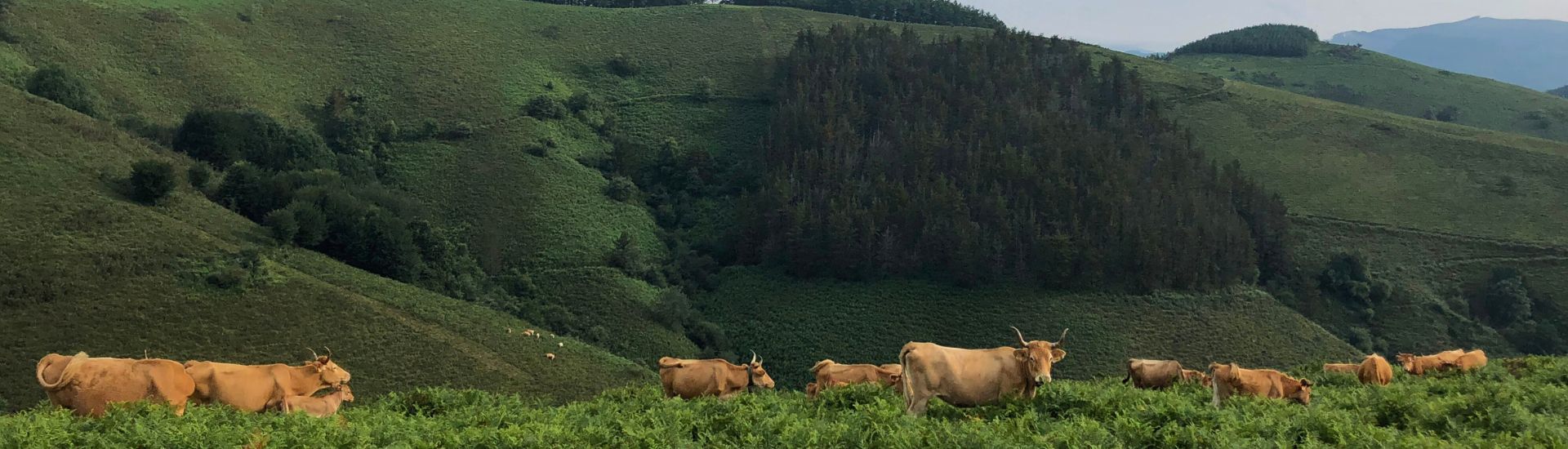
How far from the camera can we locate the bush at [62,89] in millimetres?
86875

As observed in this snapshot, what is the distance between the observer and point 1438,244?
101938 millimetres

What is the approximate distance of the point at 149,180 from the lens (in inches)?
2559

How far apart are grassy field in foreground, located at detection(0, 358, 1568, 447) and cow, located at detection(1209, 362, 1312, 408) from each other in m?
2.29

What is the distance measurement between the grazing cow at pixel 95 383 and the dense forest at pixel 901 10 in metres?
173

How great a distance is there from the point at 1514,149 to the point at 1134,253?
66.6 meters

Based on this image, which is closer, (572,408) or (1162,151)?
(572,408)

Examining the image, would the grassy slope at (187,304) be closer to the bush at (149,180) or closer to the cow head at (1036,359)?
the bush at (149,180)

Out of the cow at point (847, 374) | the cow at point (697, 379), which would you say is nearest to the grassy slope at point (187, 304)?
the cow at point (697, 379)

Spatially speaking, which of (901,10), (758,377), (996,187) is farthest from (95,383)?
(901,10)

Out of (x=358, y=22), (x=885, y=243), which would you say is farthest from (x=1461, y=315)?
(x=358, y=22)

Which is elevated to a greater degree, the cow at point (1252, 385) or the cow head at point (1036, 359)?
the cow head at point (1036, 359)

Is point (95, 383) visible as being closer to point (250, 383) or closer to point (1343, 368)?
point (250, 383)

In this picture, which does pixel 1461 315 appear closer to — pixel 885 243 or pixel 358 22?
pixel 885 243

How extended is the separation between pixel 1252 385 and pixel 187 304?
2102 inches
